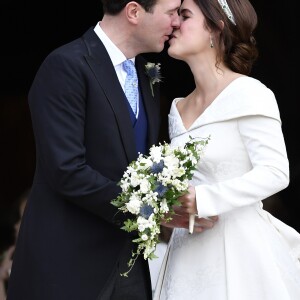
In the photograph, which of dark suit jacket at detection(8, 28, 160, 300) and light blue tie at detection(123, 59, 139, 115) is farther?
light blue tie at detection(123, 59, 139, 115)

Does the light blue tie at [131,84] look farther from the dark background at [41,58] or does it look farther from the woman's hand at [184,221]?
the dark background at [41,58]

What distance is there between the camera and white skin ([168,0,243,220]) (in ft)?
13.6

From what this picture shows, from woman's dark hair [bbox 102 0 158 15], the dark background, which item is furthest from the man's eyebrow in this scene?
the dark background

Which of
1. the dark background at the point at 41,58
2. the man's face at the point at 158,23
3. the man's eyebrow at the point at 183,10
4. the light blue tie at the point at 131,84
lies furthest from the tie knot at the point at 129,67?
the dark background at the point at 41,58

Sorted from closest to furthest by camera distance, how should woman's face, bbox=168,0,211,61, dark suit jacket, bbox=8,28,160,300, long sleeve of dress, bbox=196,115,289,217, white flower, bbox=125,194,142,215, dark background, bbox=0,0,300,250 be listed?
white flower, bbox=125,194,142,215 → dark suit jacket, bbox=8,28,160,300 → long sleeve of dress, bbox=196,115,289,217 → woman's face, bbox=168,0,211,61 → dark background, bbox=0,0,300,250

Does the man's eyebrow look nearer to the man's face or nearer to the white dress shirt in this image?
the man's face

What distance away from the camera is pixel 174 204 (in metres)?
3.69

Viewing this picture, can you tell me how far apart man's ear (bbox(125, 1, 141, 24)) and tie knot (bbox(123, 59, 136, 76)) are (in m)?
0.18

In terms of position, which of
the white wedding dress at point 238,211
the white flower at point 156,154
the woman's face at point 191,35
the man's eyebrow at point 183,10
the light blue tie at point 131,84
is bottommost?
the white wedding dress at point 238,211

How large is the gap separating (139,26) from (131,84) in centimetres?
26

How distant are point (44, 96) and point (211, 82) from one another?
2.76ft

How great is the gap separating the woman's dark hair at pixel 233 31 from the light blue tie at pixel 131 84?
0.40 m

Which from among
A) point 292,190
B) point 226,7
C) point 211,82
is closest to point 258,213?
point 211,82

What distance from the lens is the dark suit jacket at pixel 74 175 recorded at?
147 inches
